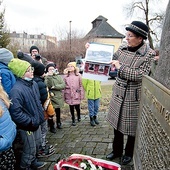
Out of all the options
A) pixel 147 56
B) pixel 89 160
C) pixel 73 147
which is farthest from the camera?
pixel 73 147

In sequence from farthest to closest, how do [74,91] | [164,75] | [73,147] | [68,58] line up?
[68,58] → [74,91] → [73,147] → [164,75]

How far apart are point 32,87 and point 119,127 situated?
4.18 ft

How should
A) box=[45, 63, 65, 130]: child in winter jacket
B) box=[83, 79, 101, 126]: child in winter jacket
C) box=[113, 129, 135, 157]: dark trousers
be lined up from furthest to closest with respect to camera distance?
box=[83, 79, 101, 126]: child in winter jacket, box=[45, 63, 65, 130]: child in winter jacket, box=[113, 129, 135, 157]: dark trousers

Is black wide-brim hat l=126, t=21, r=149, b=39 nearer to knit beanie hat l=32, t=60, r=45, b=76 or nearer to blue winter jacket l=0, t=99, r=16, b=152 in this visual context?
blue winter jacket l=0, t=99, r=16, b=152

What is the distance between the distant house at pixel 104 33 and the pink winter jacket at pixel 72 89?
40.1m

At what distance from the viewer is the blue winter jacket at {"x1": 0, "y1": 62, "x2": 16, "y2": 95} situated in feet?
10.2

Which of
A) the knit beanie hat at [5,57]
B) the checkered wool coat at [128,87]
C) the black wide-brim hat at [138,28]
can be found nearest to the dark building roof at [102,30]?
the knit beanie hat at [5,57]

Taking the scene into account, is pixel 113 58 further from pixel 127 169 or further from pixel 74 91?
pixel 74 91

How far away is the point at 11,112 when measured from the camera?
9.50 feet

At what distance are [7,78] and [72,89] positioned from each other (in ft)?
7.97

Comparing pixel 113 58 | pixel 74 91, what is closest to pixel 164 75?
pixel 113 58

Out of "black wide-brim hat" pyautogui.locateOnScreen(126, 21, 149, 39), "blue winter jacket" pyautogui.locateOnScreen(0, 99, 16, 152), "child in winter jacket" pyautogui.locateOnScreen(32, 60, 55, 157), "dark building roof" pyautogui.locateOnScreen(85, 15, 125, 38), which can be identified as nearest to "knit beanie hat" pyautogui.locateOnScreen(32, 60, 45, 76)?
"child in winter jacket" pyautogui.locateOnScreen(32, 60, 55, 157)

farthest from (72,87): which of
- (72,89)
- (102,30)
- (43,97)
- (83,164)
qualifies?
(102,30)

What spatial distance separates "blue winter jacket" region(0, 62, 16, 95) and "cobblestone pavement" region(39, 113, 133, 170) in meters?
1.24
